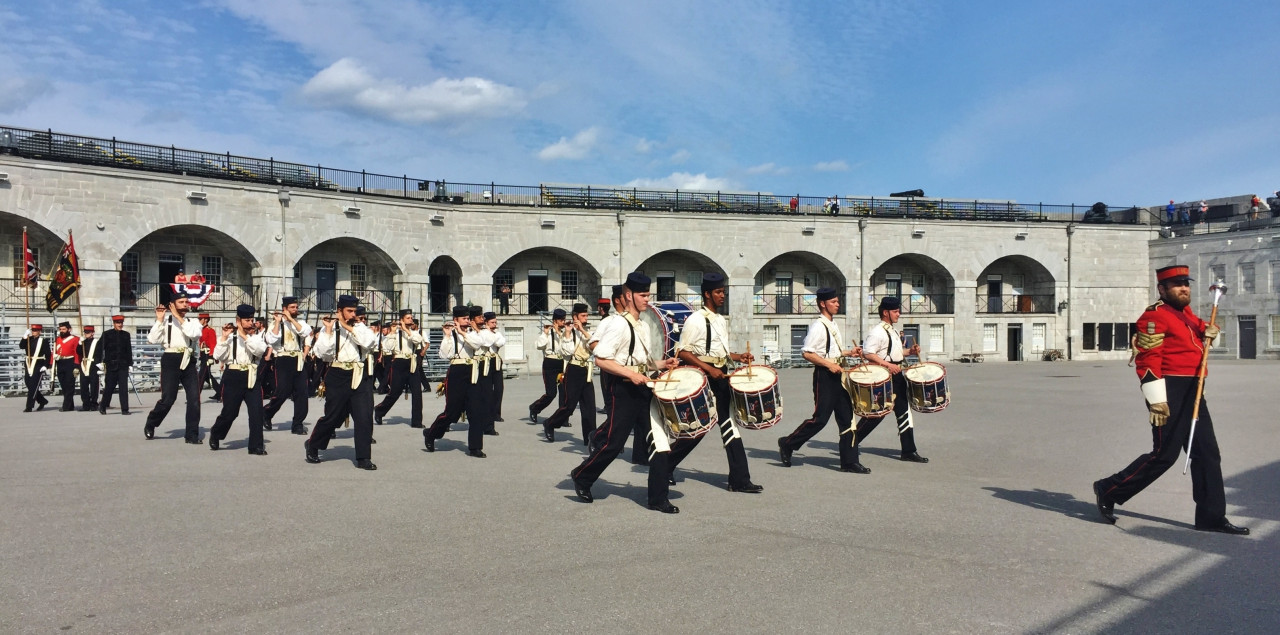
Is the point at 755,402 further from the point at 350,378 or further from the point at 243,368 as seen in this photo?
the point at 243,368

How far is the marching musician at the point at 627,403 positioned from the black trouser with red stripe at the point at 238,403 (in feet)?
Answer: 17.9

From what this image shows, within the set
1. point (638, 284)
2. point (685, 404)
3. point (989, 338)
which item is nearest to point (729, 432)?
point (685, 404)

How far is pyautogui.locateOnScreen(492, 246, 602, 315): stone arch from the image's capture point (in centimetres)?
3775

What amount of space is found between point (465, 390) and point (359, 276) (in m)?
25.5

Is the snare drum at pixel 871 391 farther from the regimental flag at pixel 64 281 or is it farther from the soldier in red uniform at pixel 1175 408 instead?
the regimental flag at pixel 64 281

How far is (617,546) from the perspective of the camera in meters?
6.11

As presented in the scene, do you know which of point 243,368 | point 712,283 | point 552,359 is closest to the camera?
point 712,283

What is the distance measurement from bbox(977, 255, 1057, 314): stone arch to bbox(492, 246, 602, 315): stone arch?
21256mm

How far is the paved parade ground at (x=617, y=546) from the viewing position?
464 cm

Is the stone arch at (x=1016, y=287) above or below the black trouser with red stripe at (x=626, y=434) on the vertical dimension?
above

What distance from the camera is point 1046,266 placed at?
43.9m

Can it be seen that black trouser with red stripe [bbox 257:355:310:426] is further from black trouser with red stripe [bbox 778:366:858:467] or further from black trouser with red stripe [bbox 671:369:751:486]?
black trouser with red stripe [bbox 778:366:858:467]

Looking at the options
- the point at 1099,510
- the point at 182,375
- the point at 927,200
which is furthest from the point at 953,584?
the point at 927,200

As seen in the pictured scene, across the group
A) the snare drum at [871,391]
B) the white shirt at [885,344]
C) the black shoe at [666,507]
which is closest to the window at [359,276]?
the white shirt at [885,344]
